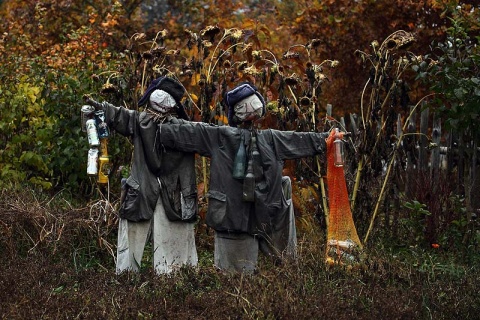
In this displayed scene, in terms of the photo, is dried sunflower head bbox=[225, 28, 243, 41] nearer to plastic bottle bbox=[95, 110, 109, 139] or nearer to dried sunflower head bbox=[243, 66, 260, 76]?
dried sunflower head bbox=[243, 66, 260, 76]

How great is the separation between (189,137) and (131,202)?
2.05ft

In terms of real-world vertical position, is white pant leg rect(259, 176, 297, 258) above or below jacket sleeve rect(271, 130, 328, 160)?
below

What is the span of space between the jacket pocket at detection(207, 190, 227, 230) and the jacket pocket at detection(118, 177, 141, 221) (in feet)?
1.70

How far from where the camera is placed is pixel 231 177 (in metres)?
7.44

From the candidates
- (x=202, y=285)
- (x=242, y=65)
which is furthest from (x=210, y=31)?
A: (x=202, y=285)

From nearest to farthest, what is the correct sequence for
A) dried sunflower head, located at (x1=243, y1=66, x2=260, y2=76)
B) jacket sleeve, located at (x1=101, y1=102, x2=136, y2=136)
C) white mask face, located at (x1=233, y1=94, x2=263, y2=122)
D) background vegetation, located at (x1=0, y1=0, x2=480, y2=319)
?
background vegetation, located at (x1=0, y1=0, x2=480, y2=319), jacket sleeve, located at (x1=101, y1=102, x2=136, y2=136), white mask face, located at (x1=233, y1=94, x2=263, y2=122), dried sunflower head, located at (x1=243, y1=66, x2=260, y2=76)

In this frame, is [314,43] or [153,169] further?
[314,43]

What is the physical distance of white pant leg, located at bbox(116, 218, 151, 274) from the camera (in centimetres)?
758

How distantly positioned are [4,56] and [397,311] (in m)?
6.95

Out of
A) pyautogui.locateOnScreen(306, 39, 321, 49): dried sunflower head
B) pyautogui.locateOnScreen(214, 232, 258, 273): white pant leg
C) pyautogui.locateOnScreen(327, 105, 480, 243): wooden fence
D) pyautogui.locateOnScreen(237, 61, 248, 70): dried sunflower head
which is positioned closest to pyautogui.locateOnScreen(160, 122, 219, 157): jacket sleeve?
pyautogui.locateOnScreen(214, 232, 258, 273): white pant leg

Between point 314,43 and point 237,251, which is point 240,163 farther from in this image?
point 314,43

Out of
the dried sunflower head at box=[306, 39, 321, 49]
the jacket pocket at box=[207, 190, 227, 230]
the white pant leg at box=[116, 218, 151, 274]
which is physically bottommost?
the white pant leg at box=[116, 218, 151, 274]

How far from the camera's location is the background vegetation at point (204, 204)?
6.46 metres

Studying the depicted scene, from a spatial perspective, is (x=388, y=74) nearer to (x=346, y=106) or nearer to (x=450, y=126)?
(x=450, y=126)
